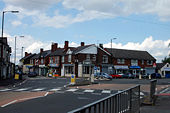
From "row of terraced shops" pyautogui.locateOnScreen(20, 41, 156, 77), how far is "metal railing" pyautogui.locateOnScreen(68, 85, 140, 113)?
162 feet

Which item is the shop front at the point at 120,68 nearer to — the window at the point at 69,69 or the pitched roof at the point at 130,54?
the pitched roof at the point at 130,54

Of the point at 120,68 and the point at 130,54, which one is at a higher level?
the point at 130,54

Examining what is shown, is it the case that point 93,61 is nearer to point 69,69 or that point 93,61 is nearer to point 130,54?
point 69,69

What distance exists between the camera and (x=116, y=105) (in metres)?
6.32

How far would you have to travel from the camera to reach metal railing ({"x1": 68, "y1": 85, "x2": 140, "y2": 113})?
4.34 meters

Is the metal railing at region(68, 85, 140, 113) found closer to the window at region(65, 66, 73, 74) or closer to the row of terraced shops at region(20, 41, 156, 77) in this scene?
the row of terraced shops at region(20, 41, 156, 77)

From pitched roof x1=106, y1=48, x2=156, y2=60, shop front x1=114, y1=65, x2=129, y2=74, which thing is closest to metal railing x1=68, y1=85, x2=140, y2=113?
shop front x1=114, y1=65, x2=129, y2=74

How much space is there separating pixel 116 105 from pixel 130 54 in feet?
226

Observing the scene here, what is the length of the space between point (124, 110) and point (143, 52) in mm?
73424

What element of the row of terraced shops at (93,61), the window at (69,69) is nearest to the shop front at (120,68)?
the row of terraced shops at (93,61)

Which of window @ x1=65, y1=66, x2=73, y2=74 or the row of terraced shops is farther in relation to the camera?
window @ x1=65, y1=66, x2=73, y2=74

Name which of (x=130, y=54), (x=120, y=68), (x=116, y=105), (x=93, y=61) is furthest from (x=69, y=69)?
(x=116, y=105)

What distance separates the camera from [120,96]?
6.70 m

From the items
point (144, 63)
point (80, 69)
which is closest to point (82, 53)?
point (80, 69)
